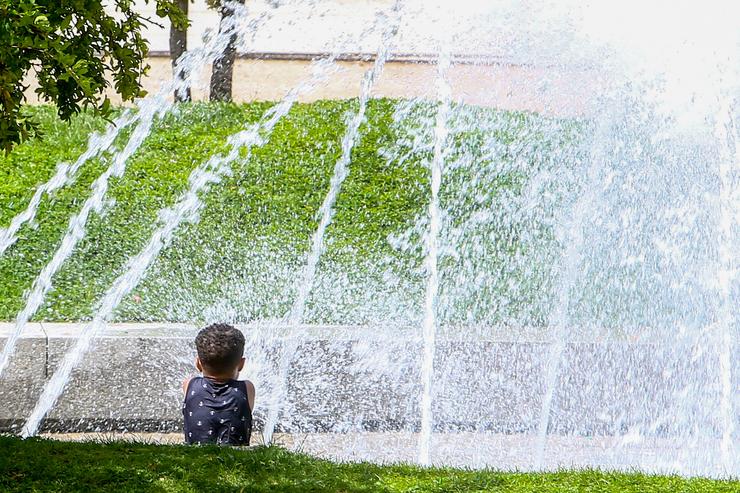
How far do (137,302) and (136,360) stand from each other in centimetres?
146

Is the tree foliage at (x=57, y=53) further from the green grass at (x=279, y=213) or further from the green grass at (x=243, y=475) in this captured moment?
the green grass at (x=279, y=213)

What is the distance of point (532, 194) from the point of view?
10.0 metres

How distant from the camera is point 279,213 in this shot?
9688 mm

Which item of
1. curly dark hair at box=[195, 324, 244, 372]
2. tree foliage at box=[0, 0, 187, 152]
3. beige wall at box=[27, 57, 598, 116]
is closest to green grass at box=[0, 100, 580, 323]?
beige wall at box=[27, 57, 598, 116]

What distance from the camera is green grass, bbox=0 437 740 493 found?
4109 millimetres

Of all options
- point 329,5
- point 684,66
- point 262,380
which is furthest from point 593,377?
point 329,5

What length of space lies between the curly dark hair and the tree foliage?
1.09m

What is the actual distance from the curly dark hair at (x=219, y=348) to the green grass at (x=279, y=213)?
2.78 m

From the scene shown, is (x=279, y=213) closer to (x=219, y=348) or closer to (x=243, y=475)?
(x=219, y=348)

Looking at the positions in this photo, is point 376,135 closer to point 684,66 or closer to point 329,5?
point 684,66

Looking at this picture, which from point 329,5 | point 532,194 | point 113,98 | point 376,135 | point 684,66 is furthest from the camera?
point 329,5

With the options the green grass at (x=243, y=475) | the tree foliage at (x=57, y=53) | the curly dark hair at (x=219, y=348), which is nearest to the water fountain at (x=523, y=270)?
the green grass at (x=243, y=475)

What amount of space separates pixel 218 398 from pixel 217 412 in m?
0.06

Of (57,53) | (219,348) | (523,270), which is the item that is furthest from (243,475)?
(523,270)
